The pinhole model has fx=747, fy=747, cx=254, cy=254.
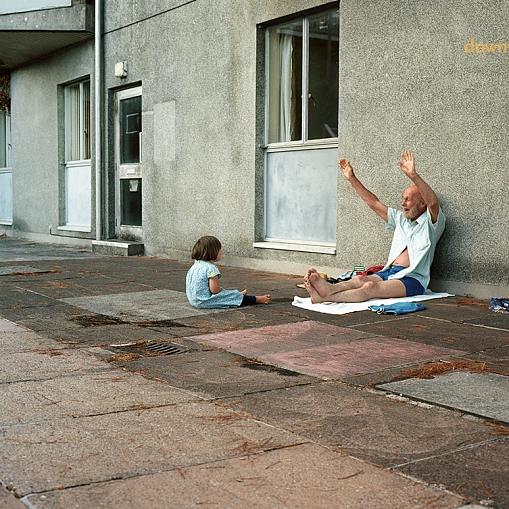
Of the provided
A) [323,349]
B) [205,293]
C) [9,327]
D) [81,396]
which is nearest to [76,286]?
[205,293]

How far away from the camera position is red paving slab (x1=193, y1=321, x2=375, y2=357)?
4926 mm

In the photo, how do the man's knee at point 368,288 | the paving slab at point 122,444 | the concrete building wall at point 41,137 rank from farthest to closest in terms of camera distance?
the concrete building wall at point 41,137 < the man's knee at point 368,288 < the paving slab at point 122,444

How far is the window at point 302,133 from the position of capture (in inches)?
359

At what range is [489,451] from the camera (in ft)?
9.54

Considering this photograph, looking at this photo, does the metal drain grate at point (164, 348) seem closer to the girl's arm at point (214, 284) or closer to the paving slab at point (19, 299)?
the girl's arm at point (214, 284)

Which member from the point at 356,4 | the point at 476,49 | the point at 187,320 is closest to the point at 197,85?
the point at 356,4

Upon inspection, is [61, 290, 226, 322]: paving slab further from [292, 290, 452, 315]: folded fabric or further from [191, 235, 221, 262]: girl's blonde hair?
[292, 290, 452, 315]: folded fabric

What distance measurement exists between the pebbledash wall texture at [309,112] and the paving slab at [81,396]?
424cm

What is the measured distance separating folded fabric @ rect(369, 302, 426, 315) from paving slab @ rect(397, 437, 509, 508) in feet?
11.0

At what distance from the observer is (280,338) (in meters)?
5.28

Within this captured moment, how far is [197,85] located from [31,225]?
750 cm

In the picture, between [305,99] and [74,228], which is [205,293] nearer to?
[305,99]

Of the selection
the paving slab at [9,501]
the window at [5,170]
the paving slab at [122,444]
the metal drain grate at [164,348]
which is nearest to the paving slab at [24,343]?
the metal drain grate at [164,348]

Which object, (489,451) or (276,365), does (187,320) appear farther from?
(489,451)
